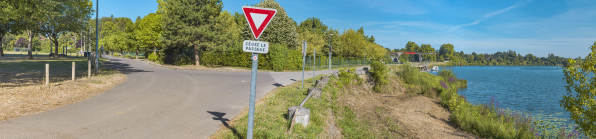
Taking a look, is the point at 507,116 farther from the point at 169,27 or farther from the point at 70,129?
the point at 169,27

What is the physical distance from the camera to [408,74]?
21.6 m

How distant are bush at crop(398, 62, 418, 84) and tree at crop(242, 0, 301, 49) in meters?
19.2

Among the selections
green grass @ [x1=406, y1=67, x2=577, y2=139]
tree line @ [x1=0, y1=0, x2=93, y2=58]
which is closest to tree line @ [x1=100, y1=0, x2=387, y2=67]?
tree line @ [x1=0, y1=0, x2=93, y2=58]

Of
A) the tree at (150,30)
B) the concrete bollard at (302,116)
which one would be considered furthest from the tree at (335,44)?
the concrete bollard at (302,116)

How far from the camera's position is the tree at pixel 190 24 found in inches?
979

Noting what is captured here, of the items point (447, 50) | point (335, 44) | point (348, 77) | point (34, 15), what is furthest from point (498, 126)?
point (447, 50)

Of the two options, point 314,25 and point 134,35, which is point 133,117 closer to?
point 134,35

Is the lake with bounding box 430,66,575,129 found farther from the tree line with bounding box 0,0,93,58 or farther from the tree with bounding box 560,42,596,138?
the tree line with bounding box 0,0,93,58

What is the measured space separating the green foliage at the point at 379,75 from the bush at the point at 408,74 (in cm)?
349

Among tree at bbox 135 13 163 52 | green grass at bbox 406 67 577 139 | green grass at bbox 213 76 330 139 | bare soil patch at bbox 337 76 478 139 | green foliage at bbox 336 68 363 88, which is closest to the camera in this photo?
green grass at bbox 213 76 330 139

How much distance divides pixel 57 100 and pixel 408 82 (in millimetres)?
20999

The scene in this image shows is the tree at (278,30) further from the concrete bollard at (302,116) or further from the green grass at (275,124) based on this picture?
the concrete bollard at (302,116)

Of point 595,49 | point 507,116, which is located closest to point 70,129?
point 595,49

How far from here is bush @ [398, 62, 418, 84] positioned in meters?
21.5
